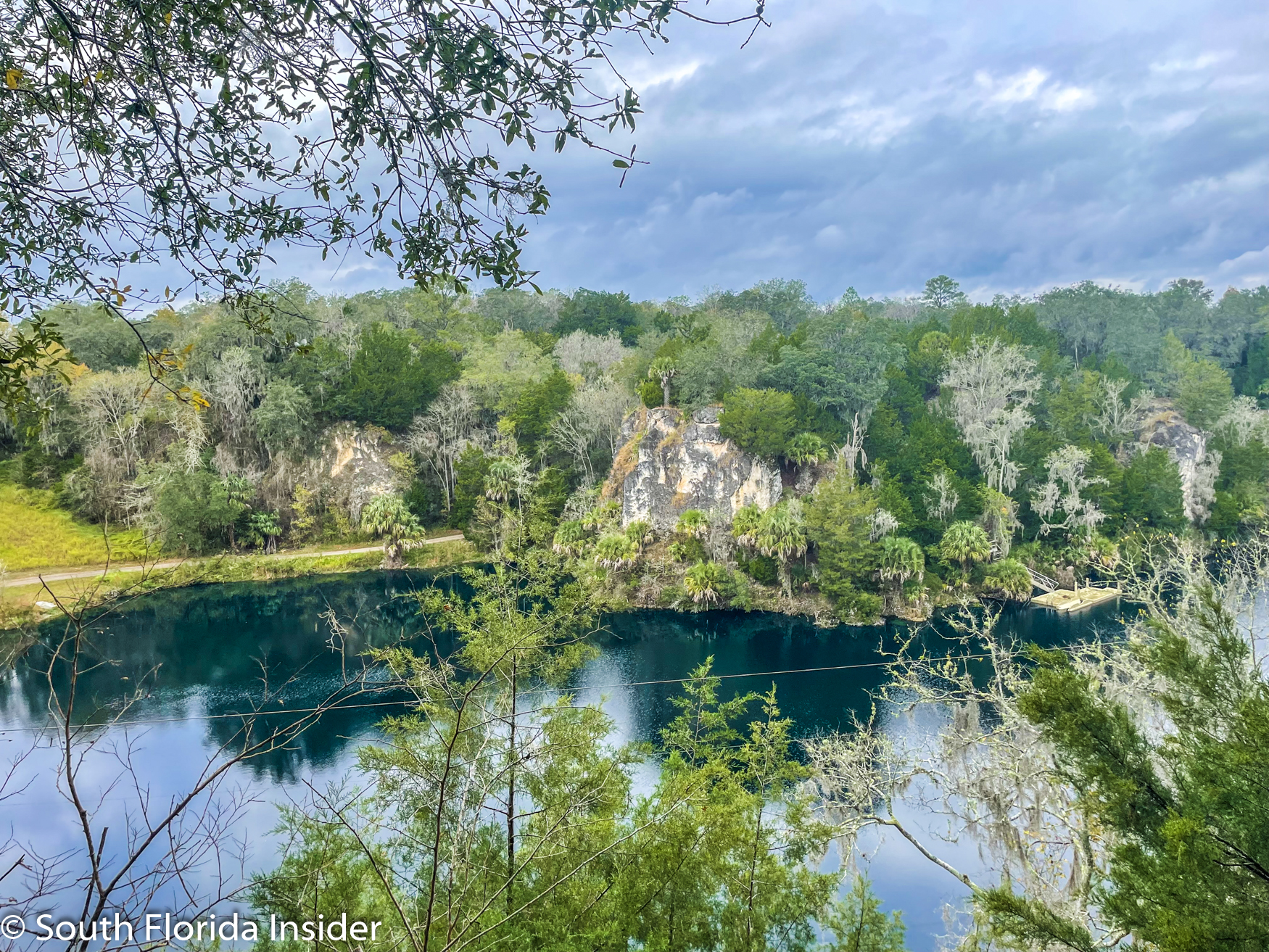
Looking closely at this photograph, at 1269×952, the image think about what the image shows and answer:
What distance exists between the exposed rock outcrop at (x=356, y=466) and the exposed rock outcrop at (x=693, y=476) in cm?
904

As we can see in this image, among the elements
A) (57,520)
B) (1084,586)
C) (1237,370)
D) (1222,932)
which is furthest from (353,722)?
(1237,370)

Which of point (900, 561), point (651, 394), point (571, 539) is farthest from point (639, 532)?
point (900, 561)

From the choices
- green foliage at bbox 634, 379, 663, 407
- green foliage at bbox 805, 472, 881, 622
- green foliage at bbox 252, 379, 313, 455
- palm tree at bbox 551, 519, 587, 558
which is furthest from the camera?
green foliage at bbox 252, 379, 313, 455

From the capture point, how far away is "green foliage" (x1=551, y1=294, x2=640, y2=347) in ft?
115

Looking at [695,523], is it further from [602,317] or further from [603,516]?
[602,317]

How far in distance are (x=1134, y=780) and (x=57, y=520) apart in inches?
1082

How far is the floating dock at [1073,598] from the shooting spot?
1841 centimetres

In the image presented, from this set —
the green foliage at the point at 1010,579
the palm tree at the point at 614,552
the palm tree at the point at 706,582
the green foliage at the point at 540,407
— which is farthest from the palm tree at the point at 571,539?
the green foliage at the point at 1010,579

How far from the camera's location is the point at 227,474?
77.6ft

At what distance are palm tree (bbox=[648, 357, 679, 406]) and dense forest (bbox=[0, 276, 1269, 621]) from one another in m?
0.12

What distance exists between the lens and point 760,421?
2005 cm

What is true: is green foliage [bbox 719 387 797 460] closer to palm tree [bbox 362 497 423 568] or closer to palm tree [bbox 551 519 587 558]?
palm tree [bbox 551 519 587 558]

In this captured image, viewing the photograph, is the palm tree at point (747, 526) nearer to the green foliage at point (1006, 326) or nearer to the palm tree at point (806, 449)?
the palm tree at point (806, 449)

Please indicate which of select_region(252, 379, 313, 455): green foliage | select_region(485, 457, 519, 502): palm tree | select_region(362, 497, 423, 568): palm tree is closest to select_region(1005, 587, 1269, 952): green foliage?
select_region(485, 457, 519, 502): palm tree
